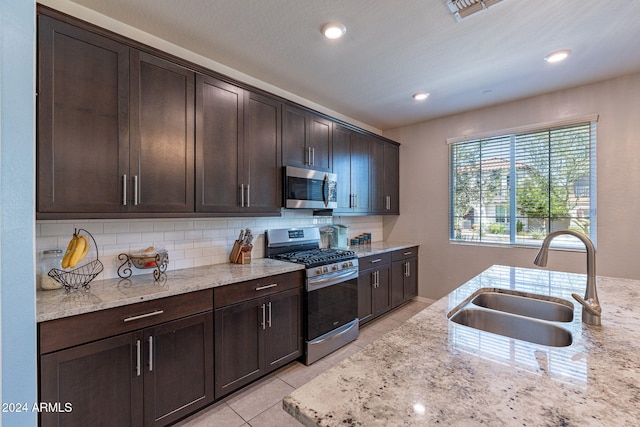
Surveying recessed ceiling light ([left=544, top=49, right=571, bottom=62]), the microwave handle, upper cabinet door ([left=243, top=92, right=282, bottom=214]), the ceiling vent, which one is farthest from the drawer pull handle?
recessed ceiling light ([left=544, top=49, right=571, bottom=62])

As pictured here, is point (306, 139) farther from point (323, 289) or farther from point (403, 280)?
point (403, 280)

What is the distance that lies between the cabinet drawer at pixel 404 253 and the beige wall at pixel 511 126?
142mm

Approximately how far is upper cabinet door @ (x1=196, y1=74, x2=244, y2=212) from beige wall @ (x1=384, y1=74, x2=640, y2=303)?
113 inches

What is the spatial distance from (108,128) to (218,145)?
699mm

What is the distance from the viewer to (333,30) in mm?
2006

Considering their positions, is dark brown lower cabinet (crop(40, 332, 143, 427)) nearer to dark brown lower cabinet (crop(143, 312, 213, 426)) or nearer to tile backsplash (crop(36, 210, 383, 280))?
dark brown lower cabinet (crop(143, 312, 213, 426))

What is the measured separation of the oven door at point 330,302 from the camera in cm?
254

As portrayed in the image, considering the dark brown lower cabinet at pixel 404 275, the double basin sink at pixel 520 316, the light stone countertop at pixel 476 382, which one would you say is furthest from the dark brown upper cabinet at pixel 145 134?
the dark brown lower cabinet at pixel 404 275

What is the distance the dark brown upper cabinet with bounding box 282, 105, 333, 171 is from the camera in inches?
107

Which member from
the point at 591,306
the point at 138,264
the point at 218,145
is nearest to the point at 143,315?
the point at 138,264

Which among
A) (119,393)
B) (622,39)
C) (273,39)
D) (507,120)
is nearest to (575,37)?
(622,39)

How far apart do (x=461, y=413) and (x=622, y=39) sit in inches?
120

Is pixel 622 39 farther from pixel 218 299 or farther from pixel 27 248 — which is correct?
pixel 27 248

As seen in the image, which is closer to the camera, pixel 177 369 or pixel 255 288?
pixel 177 369
